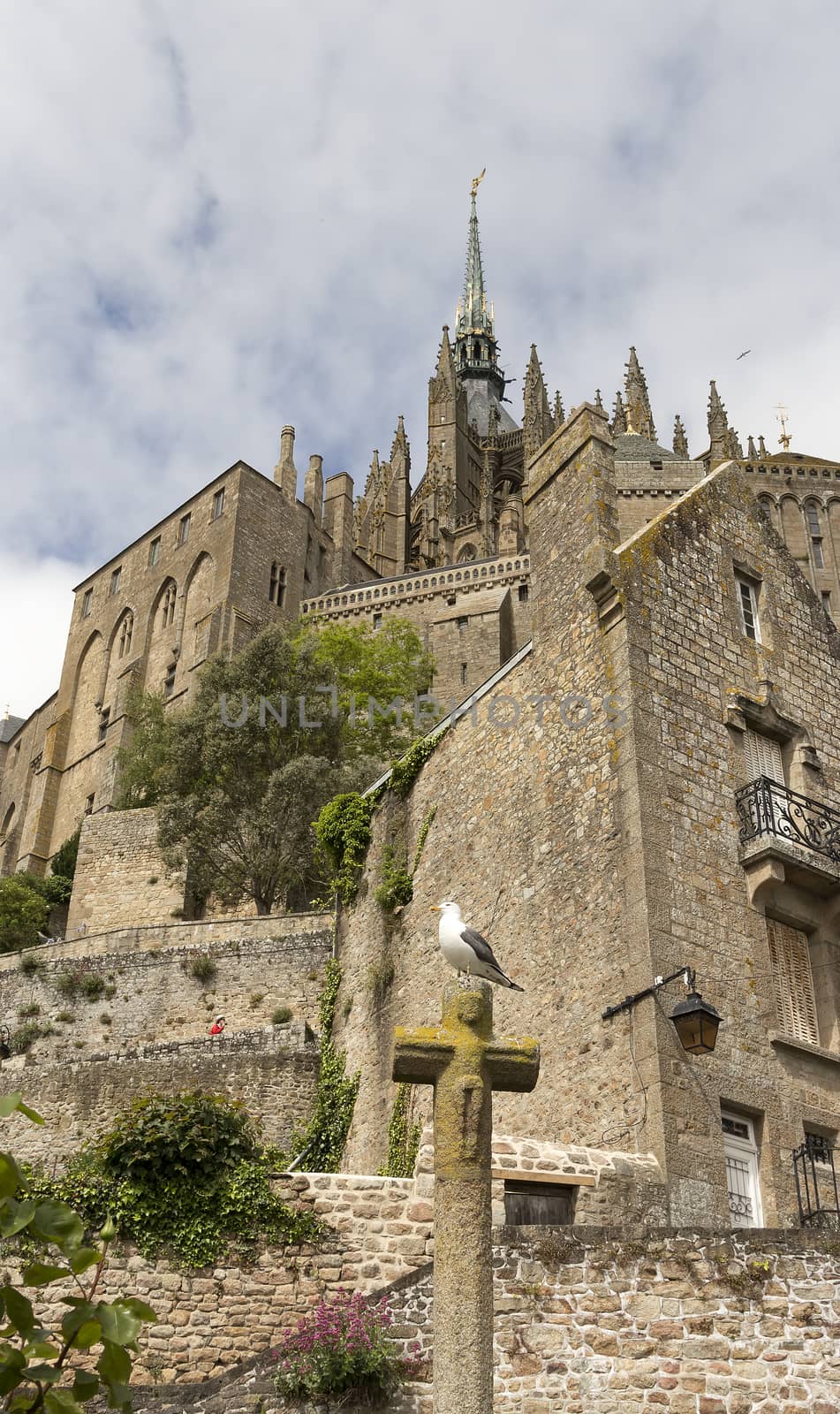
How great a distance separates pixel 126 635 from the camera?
5275 centimetres

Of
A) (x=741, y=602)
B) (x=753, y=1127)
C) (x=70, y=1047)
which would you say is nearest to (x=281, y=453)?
(x=70, y=1047)

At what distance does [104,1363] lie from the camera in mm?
4223

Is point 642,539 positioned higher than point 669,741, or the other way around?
point 642,539

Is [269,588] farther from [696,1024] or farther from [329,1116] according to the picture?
[696,1024]

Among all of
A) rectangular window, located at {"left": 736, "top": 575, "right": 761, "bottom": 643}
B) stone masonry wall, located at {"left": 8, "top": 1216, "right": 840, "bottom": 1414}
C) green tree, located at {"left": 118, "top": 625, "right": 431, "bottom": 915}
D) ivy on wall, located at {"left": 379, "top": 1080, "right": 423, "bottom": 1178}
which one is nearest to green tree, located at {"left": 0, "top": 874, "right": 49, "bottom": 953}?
green tree, located at {"left": 118, "top": 625, "right": 431, "bottom": 915}

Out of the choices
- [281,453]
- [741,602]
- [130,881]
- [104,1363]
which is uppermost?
[281,453]

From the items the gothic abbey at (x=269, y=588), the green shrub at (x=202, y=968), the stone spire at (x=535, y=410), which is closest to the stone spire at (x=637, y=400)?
the gothic abbey at (x=269, y=588)

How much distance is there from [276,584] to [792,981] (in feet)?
120

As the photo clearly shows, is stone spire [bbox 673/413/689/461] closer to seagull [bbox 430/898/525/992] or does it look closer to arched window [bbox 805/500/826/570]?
arched window [bbox 805/500/826/570]

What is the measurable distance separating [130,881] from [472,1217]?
28559mm

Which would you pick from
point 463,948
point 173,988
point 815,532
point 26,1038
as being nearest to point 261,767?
point 173,988

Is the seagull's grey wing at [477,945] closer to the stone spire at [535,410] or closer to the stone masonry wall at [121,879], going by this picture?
the stone masonry wall at [121,879]

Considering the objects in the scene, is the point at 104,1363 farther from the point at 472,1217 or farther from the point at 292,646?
the point at 292,646

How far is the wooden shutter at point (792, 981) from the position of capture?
44.7ft
